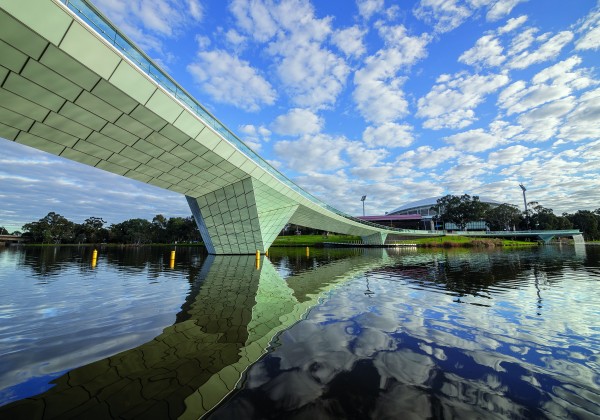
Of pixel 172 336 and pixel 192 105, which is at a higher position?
pixel 192 105

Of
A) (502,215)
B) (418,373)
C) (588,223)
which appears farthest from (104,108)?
(588,223)

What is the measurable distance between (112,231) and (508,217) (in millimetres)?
163052

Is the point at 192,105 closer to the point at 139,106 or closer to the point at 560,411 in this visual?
the point at 139,106

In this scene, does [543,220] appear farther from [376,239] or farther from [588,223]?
[376,239]

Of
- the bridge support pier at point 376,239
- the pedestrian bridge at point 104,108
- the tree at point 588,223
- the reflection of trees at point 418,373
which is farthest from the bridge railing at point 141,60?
the tree at point 588,223

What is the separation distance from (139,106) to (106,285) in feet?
31.5

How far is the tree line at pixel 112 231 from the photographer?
107 metres

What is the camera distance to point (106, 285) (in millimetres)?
12570

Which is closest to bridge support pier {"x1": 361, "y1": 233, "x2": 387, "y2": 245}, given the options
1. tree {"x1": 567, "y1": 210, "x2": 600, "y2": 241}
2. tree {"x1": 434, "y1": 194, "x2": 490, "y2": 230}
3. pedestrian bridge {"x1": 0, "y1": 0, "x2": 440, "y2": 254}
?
tree {"x1": 434, "y1": 194, "x2": 490, "y2": 230}

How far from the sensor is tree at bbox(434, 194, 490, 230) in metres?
91.2

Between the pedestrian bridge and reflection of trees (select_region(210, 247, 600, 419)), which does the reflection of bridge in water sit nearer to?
reflection of trees (select_region(210, 247, 600, 419))

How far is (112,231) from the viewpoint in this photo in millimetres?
119812

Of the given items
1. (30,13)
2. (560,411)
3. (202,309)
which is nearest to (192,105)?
(30,13)

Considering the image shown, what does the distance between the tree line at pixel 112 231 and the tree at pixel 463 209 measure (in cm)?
9419
